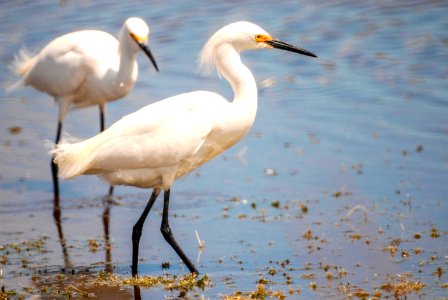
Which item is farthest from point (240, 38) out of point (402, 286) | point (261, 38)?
point (402, 286)

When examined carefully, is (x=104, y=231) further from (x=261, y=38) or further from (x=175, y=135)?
(x=261, y=38)

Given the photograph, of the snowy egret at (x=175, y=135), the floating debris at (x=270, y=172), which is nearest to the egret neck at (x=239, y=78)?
the snowy egret at (x=175, y=135)

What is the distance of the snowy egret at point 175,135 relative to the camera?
6930mm

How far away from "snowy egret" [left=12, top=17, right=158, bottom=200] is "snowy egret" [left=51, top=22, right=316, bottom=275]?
9.41 feet

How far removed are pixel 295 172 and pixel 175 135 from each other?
9.20 feet

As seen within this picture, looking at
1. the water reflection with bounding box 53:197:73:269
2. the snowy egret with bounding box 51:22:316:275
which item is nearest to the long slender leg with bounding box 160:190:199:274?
the snowy egret with bounding box 51:22:316:275

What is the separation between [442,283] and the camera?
627cm

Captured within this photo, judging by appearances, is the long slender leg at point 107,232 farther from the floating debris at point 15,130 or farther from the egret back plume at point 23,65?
the egret back plume at point 23,65

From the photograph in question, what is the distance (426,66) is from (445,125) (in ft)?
→ 8.08

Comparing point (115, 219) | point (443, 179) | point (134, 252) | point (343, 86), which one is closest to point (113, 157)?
point (134, 252)

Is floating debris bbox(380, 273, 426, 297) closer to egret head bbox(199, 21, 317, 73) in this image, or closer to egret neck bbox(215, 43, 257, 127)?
egret neck bbox(215, 43, 257, 127)

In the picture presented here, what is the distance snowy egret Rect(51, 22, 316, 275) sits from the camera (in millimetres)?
6930

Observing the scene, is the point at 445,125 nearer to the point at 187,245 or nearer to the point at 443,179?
the point at 443,179

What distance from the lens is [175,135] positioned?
6.90 m
